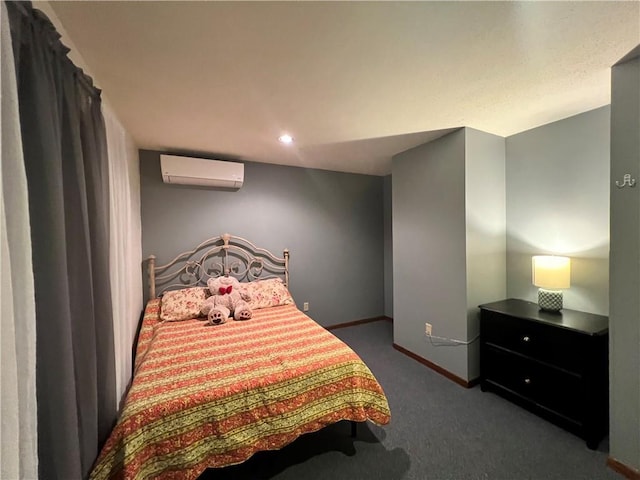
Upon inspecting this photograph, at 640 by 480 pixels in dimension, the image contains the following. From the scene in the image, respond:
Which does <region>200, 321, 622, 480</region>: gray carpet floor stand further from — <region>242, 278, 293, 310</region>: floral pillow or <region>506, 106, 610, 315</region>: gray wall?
<region>242, 278, 293, 310</region>: floral pillow

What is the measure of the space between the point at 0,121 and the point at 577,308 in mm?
3334

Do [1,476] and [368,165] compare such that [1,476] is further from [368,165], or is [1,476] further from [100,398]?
[368,165]

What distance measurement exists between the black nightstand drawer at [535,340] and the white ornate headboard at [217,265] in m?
2.28

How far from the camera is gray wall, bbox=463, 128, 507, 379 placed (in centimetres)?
226

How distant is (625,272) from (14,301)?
264 cm

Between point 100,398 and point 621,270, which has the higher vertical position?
point 621,270

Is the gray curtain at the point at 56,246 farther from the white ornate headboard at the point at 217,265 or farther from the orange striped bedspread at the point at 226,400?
the white ornate headboard at the point at 217,265

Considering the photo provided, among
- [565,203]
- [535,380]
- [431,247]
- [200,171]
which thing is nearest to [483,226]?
[431,247]

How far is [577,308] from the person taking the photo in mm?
2043

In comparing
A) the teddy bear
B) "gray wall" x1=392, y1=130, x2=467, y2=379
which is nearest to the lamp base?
"gray wall" x1=392, y1=130, x2=467, y2=379

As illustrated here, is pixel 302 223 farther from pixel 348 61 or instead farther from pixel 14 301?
pixel 14 301

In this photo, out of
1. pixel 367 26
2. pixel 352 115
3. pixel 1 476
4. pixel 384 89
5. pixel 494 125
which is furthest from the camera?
pixel 494 125

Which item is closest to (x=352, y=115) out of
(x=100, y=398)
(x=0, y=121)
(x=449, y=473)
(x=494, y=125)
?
(x=494, y=125)

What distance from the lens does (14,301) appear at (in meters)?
0.69
